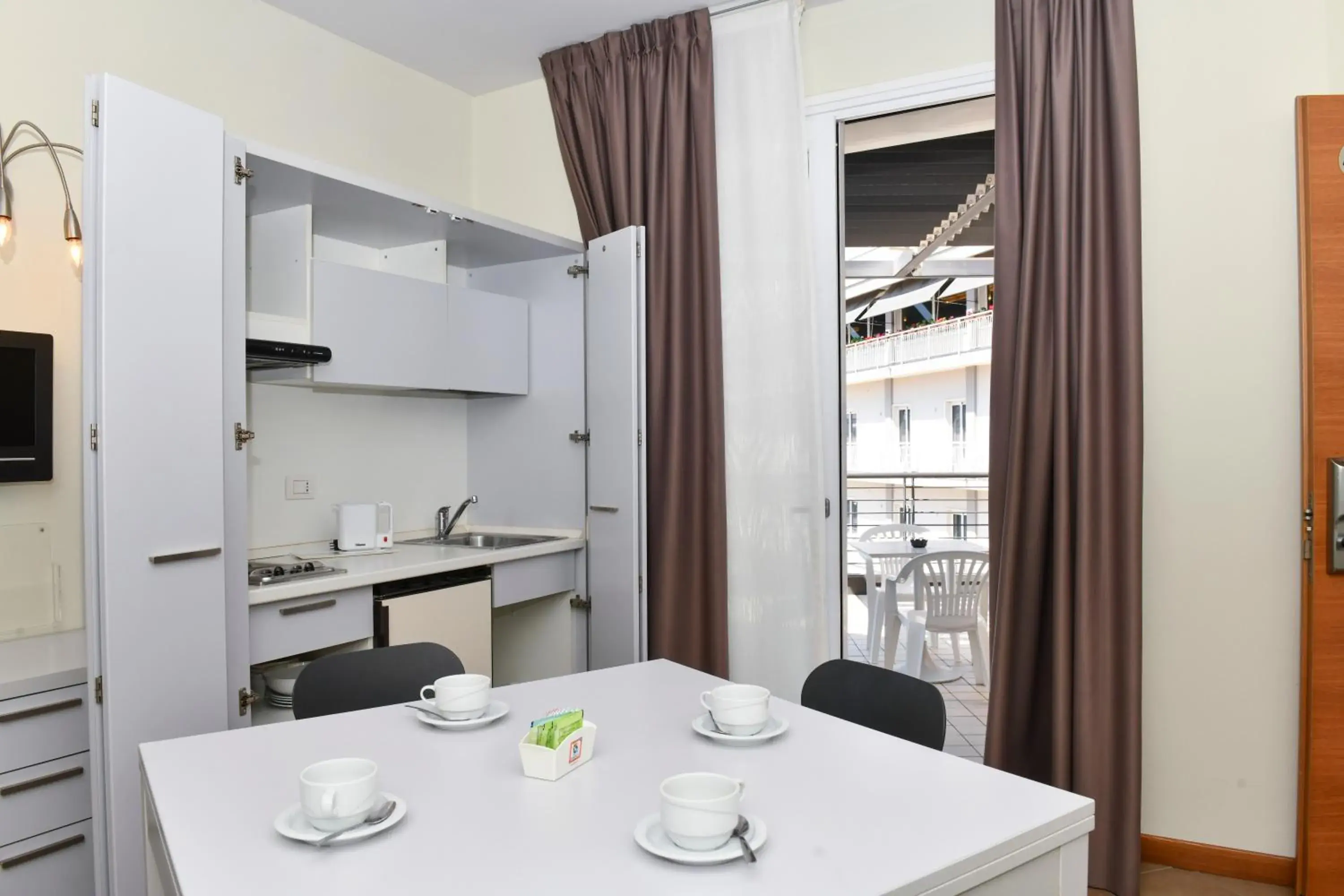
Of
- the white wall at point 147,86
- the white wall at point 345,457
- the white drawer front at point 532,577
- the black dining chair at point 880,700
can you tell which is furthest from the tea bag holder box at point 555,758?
the white wall at point 345,457

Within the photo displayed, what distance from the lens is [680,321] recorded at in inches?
126

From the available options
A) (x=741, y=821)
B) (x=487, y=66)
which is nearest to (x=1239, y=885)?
(x=741, y=821)

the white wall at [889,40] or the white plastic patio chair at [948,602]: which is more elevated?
the white wall at [889,40]

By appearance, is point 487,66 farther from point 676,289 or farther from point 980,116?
point 980,116

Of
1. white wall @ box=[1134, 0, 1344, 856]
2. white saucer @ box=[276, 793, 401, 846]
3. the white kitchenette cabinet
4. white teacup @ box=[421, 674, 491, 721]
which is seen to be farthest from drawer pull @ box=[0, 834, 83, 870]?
white wall @ box=[1134, 0, 1344, 856]

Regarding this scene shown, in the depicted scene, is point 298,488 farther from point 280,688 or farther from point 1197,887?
point 1197,887

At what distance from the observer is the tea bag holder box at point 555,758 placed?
127 cm

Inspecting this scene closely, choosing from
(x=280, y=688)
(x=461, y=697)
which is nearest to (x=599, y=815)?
(x=461, y=697)

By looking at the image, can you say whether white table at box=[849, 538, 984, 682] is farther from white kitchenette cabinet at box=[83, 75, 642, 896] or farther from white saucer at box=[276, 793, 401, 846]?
white saucer at box=[276, 793, 401, 846]

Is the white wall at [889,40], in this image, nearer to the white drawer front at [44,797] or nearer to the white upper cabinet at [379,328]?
the white upper cabinet at [379,328]

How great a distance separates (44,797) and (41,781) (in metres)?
0.05

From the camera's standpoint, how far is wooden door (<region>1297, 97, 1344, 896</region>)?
2346 millimetres

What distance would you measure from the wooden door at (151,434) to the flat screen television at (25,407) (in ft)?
1.68

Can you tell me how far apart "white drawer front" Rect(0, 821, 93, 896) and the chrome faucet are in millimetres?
1624
